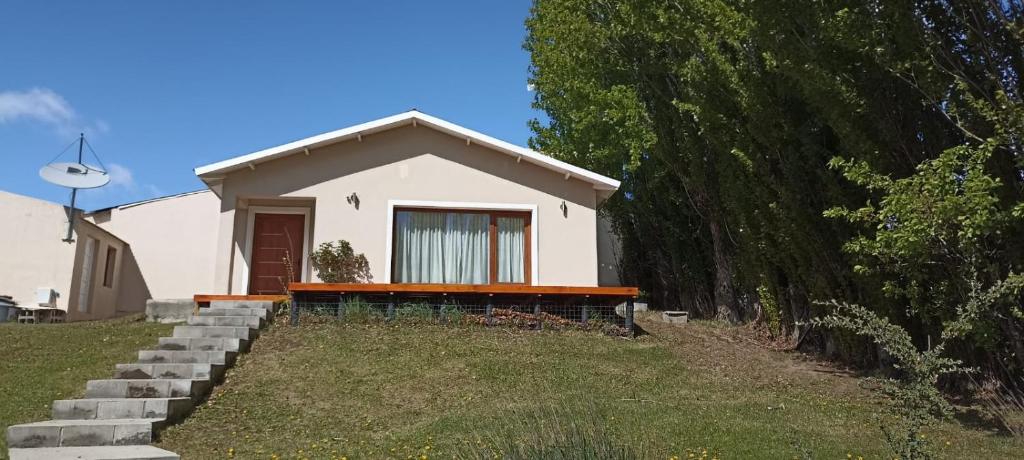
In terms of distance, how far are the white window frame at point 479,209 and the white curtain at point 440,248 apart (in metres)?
0.16

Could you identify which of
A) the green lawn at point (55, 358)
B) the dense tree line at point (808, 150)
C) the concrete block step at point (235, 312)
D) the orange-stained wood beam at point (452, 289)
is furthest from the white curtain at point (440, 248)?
the dense tree line at point (808, 150)

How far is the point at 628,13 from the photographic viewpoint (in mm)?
16484

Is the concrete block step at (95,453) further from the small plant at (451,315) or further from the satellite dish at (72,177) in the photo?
the satellite dish at (72,177)

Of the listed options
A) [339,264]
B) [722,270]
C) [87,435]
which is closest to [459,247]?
[339,264]

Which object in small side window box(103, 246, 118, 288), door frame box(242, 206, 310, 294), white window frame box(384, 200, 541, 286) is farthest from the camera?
small side window box(103, 246, 118, 288)

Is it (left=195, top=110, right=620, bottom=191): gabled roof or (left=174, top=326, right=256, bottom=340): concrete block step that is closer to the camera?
(left=174, top=326, right=256, bottom=340): concrete block step

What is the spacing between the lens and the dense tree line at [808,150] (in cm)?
889

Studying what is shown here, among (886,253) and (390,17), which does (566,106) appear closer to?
(390,17)

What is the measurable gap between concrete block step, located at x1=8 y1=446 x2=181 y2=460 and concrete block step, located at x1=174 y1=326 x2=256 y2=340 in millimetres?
4094

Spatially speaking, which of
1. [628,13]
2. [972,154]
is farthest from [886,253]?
[628,13]

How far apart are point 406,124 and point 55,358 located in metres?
6.99

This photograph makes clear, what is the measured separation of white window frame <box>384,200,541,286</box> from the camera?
46.1ft

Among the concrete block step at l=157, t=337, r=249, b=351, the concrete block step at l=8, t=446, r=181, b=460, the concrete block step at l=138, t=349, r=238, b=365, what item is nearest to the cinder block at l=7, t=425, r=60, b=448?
the concrete block step at l=8, t=446, r=181, b=460

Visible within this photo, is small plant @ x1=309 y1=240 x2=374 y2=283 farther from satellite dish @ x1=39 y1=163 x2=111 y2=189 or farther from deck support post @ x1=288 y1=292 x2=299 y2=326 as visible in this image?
satellite dish @ x1=39 y1=163 x2=111 y2=189
